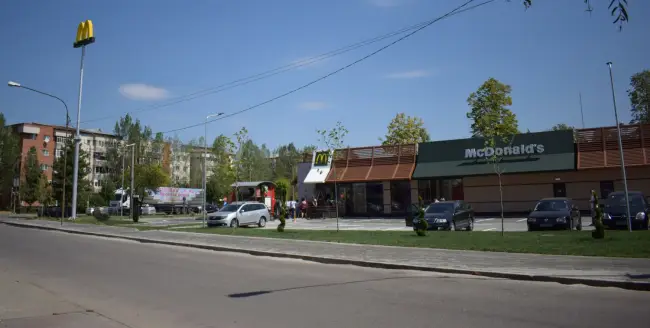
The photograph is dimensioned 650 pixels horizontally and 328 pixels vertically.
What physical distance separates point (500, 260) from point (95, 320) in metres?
10.0

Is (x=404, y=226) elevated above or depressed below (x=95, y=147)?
below

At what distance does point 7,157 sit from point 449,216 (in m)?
82.9

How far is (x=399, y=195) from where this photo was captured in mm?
40719

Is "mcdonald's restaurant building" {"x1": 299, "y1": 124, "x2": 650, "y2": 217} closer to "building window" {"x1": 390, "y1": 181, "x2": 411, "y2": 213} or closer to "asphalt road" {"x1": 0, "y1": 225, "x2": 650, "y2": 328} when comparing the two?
"building window" {"x1": 390, "y1": 181, "x2": 411, "y2": 213}

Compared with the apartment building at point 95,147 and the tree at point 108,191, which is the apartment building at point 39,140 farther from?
the tree at point 108,191

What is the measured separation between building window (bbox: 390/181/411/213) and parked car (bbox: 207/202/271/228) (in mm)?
13168

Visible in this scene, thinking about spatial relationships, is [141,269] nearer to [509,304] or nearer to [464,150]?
[509,304]

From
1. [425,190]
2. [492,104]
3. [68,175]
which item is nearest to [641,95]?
[492,104]

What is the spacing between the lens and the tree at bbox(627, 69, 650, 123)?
A: 5397cm

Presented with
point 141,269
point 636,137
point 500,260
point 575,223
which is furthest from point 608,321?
point 636,137

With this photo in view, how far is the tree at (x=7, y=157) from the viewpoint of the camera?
78.8 metres

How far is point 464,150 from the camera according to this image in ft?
127

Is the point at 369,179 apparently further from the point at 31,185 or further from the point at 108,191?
the point at 31,185

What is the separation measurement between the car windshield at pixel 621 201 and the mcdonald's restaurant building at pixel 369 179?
60.0 ft
